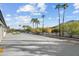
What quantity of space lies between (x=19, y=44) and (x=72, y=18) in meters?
2.97

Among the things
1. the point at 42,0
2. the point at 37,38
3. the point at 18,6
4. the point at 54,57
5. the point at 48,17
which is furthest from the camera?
the point at 37,38

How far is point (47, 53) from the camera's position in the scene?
32.4 feet

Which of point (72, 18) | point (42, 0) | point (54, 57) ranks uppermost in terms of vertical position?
point (42, 0)

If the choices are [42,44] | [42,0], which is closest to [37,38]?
[42,44]

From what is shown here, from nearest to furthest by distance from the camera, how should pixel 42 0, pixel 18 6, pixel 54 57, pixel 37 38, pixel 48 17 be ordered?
pixel 54 57
pixel 42 0
pixel 18 6
pixel 48 17
pixel 37 38

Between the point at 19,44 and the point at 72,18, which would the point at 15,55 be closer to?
the point at 19,44

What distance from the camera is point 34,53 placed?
9859 millimetres

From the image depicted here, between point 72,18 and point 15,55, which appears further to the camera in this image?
point 72,18

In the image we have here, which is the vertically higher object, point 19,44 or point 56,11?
point 56,11

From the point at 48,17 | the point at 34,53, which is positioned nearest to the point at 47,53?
the point at 34,53

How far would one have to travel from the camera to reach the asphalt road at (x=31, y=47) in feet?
32.2

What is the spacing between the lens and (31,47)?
436 inches

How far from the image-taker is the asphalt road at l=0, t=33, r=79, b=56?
9.83 m

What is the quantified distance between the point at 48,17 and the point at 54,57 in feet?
9.21
